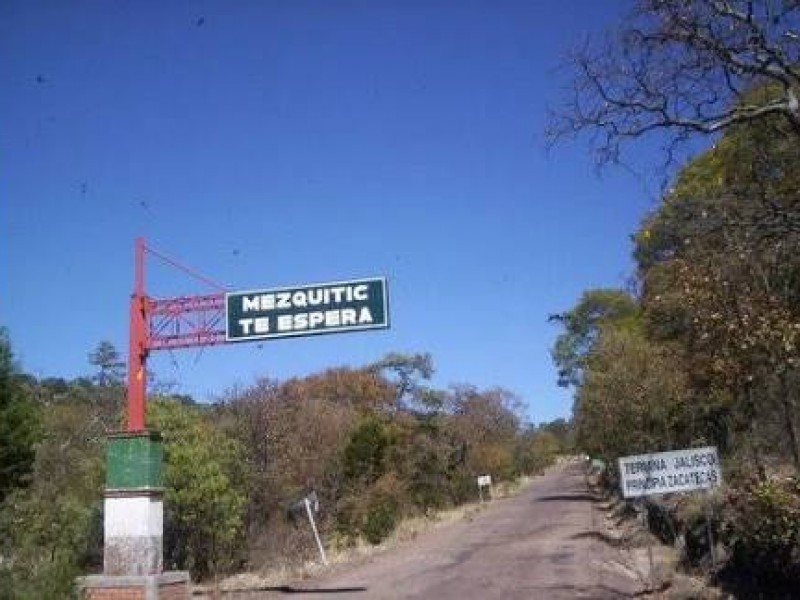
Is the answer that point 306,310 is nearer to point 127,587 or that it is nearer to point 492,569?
point 127,587

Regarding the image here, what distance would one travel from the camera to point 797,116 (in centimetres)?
958

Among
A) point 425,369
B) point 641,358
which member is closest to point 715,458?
point 641,358

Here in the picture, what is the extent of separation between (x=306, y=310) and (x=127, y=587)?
5.36 meters

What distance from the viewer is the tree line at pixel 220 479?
24.3 m

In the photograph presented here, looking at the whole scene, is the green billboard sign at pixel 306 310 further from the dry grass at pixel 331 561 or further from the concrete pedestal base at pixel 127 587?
the dry grass at pixel 331 561

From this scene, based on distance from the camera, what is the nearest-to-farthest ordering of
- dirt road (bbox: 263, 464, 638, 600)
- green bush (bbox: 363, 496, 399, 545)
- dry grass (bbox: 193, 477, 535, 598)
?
dirt road (bbox: 263, 464, 638, 600) → dry grass (bbox: 193, 477, 535, 598) → green bush (bbox: 363, 496, 399, 545)

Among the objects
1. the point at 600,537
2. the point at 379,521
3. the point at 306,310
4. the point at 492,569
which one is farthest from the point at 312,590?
the point at 379,521

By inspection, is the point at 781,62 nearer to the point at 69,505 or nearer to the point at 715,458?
the point at 715,458

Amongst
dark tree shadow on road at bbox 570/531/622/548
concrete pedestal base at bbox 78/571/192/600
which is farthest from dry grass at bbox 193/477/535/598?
dark tree shadow on road at bbox 570/531/622/548

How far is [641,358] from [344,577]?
11.9m

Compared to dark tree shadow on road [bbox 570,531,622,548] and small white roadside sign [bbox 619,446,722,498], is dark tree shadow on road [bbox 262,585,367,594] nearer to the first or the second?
small white roadside sign [bbox 619,446,722,498]

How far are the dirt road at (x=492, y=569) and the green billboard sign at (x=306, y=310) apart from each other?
511 centimetres

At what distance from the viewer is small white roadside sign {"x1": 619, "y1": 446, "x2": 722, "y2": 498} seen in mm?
15125

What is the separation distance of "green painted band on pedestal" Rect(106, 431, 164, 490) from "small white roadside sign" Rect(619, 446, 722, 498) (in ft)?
25.9
